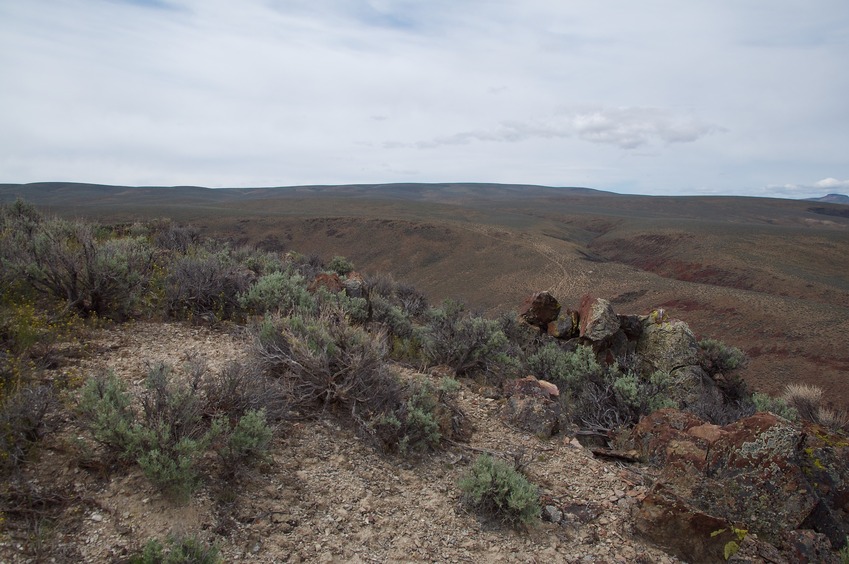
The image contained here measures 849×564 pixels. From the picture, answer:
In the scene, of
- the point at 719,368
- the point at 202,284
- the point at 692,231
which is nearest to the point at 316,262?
the point at 202,284

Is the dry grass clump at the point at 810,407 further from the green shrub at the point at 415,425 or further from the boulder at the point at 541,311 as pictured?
the green shrub at the point at 415,425

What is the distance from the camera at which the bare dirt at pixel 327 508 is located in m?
2.60

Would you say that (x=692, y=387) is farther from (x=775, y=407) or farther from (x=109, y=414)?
(x=109, y=414)

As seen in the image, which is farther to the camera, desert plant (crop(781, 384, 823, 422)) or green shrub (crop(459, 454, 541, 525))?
desert plant (crop(781, 384, 823, 422))

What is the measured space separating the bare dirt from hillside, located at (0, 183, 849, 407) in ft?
41.3

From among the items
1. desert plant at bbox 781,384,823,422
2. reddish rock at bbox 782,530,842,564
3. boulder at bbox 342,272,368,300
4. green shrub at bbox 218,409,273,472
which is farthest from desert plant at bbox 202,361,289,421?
desert plant at bbox 781,384,823,422

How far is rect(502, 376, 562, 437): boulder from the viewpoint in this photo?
15.4 ft

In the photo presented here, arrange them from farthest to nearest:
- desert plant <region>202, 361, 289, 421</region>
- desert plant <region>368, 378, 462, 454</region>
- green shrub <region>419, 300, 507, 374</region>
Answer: green shrub <region>419, 300, 507, 374</region> → desert plant <region>368, 378, 462, 454</region> → desert plant <region>202, 361, 289, 421</region>

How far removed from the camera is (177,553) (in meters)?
2.36

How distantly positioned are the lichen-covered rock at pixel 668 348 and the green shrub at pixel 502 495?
637 cm

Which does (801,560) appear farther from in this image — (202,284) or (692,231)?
(692,231)

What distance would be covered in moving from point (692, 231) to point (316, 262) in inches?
1499

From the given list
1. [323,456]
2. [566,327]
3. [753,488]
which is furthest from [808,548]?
[566,327]

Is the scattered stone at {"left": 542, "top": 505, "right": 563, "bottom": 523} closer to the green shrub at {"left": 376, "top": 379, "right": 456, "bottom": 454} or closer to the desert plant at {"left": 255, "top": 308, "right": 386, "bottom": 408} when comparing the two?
the green shrub at {"left": 376, "top": 379, "right": 456, "bottom": 454}
